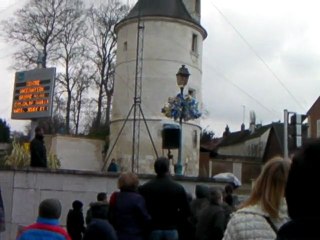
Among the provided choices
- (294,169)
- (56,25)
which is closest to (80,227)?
(294,169)

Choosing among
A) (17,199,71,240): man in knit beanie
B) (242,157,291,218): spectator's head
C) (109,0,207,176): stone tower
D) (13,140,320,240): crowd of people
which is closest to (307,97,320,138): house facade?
(109,0,207,176): stone tower

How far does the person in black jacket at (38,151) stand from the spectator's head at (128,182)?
8.10 m

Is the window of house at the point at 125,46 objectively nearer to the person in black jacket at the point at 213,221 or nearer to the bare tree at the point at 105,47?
the bare tree at the point at 105,47

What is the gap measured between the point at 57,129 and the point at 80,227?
48090mm

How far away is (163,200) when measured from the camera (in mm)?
9227

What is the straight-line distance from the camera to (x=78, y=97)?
55031mm

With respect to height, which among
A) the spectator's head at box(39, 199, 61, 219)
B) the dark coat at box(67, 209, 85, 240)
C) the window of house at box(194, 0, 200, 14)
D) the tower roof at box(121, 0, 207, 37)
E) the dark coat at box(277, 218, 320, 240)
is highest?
the window of house at box(194, 0, 200, 14)

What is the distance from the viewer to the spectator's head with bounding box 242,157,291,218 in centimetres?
453

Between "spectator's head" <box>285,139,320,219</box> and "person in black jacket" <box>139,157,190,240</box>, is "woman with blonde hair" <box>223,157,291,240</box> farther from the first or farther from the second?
"person in black jacket" <box>139,157,190,240</box>

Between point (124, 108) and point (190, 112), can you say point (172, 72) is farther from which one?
point (190, 112)

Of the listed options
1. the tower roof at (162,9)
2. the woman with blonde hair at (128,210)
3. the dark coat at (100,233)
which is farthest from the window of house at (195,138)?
the dark coat at (100,233)

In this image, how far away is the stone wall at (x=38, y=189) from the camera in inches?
682

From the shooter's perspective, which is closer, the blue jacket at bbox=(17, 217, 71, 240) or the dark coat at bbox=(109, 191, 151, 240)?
the blue jacket at bbox=(17, 217, 71, 240)

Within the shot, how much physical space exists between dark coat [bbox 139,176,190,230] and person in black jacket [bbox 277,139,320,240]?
658cm
